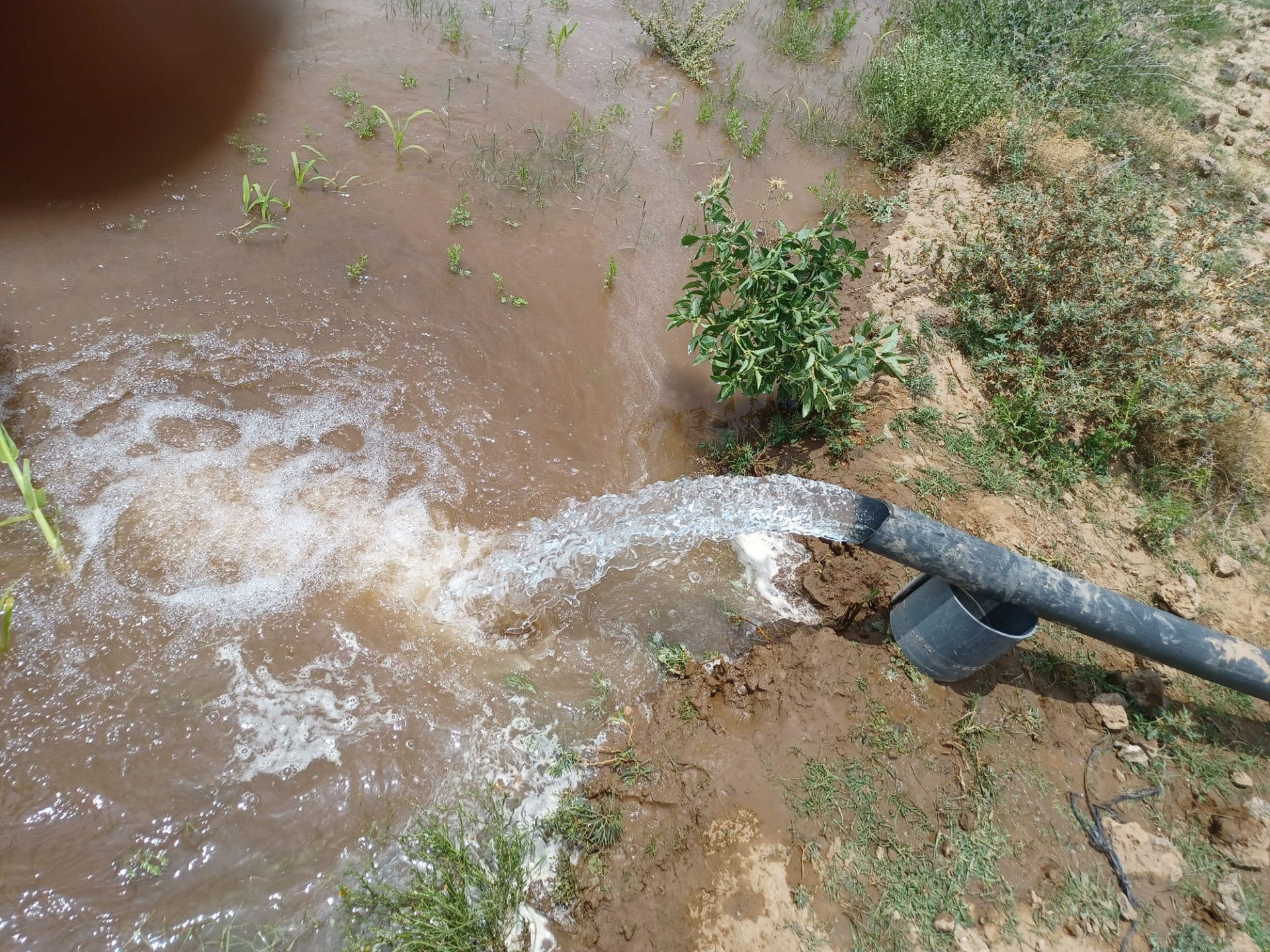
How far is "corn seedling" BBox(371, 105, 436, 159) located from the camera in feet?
17.1

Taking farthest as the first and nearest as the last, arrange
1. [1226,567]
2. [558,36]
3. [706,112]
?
[558,36] < [706,112] < [1226,567]

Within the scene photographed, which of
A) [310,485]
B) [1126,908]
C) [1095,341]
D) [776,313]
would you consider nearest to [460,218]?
[310,485]

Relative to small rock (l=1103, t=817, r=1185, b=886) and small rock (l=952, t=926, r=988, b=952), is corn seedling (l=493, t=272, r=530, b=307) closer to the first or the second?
small rock (l=952, t=926, r=988, b=952)

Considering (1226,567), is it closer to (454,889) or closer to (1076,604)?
(1076,604)

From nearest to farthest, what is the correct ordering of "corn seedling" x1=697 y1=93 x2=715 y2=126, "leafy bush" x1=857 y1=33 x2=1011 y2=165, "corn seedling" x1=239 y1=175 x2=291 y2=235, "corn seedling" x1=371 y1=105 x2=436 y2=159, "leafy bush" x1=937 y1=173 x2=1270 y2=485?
"leafy bush" x1=937 y1=173 x2=1270 y2=485
"corn seedling" x1=239 y1=175 x2=291 y2=235
"corn seedling" x1=371 y1=105 x2=436 y2=159
"leafy bush" x1=857 y1=33 x2=1011 y2=165
"corn seedling" x1=697 y1=93 x2=715 y2=126

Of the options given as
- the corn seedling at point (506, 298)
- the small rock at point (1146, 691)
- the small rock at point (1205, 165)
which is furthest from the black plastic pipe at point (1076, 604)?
the small rock at point (1205, 165)

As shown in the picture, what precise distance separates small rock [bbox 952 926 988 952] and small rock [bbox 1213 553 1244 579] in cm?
234

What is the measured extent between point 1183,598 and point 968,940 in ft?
6.53

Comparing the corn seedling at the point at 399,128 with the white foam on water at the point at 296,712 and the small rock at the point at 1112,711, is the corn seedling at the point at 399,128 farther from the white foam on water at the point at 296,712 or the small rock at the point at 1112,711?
the small rock at the point at 1112,711

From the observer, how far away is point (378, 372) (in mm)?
4059

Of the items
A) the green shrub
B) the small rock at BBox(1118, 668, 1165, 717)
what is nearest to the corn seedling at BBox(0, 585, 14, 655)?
the small rock at BBox(1118, 668, 1165, 717)

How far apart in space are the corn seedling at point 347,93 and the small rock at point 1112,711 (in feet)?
20.5

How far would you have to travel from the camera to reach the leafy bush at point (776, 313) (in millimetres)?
3510

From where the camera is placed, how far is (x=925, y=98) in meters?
6.01
